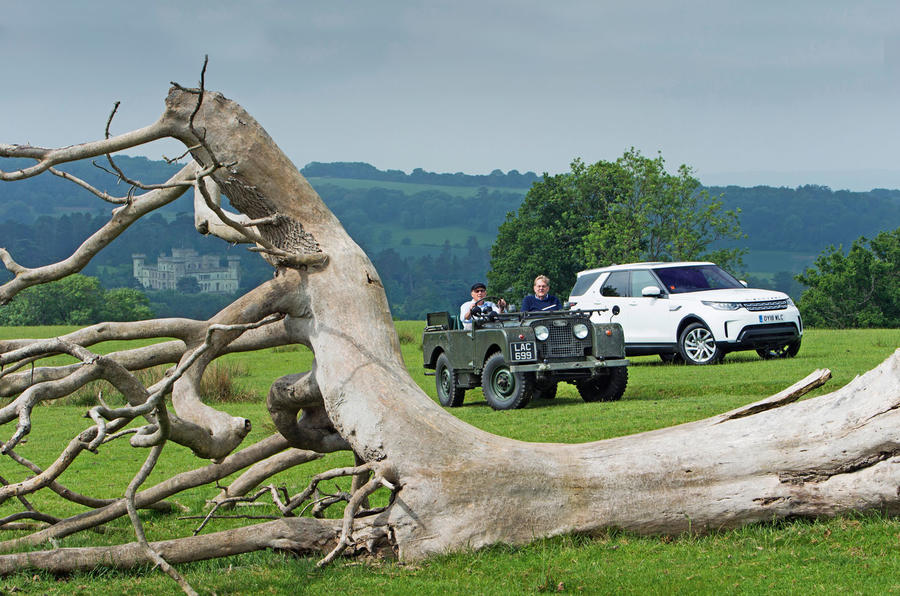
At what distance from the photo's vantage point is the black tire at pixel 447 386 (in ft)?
56.8

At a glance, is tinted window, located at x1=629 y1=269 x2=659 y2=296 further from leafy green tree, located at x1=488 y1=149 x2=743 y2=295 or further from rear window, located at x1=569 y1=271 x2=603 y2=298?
leafy green tree, located at x1=488 y1=149 x2=743 y2=295

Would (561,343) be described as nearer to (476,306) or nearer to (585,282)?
(476,306)

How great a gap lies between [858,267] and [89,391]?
5151 cm

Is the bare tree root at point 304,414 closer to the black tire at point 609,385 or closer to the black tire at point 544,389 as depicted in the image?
the black tire at point 544,389

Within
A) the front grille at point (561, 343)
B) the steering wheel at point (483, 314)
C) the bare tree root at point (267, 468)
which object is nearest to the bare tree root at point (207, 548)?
the bare tree root at point (267, 468)

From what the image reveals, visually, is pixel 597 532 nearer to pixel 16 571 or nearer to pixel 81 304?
pixel 16 571

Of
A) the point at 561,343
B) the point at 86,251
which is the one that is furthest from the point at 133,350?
the point at 561,343

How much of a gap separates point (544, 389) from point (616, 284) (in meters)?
6.72

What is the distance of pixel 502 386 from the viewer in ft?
53.5

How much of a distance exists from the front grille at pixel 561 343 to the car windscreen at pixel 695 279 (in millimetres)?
6329

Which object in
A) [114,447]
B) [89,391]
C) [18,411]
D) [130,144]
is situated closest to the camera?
[18,411]

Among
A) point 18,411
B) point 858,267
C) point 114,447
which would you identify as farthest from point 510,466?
point 858,267

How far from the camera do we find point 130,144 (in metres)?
7.13

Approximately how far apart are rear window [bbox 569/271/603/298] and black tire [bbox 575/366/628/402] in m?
6.94
